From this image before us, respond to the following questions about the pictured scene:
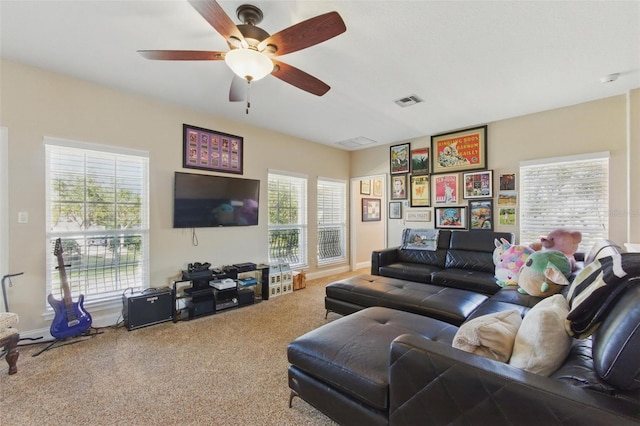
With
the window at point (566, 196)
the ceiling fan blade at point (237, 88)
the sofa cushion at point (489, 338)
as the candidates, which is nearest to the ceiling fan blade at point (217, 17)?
the ceiling fan blade at point (237, 88)

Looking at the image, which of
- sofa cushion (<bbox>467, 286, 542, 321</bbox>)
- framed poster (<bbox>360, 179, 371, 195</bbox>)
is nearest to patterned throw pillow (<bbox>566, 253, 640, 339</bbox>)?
sofa cushion (<bbox>467, 286, 542, 321</bbox>)

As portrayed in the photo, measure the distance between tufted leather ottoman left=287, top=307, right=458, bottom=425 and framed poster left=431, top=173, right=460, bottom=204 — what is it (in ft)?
10.2

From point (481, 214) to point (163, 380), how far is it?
14.4 feet

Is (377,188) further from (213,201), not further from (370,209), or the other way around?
(213,201)

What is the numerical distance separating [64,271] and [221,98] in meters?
2.45

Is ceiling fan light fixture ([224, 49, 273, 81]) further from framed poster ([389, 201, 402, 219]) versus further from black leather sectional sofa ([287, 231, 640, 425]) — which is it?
framed poster ([389, 201, 402, 219])

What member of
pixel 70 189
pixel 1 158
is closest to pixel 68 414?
pixel 70 189

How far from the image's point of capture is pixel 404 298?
8.36 feet

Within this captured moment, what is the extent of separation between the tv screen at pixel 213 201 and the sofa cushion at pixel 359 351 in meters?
2.56

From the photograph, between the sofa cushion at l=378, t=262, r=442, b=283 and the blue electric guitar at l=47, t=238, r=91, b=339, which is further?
the sofa cushion at l=378, t=262, r=442, b=283

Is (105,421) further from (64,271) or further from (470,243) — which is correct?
(470,243)

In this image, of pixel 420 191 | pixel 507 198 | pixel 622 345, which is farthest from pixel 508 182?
pixel 622 345

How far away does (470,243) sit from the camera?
3.93 meters

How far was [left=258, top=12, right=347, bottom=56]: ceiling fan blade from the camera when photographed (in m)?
1.59
